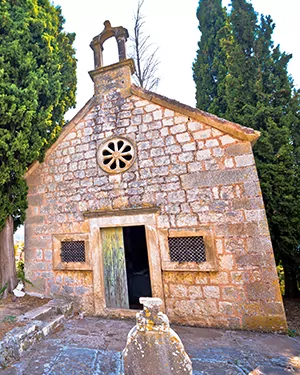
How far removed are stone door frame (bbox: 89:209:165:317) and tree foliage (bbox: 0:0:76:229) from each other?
2047 millimetres

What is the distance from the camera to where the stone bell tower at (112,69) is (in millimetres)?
5270

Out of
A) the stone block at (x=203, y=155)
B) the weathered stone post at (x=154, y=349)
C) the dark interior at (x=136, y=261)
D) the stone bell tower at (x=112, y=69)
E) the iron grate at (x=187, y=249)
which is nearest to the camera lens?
the weathered stone post at (x=154, y=349)

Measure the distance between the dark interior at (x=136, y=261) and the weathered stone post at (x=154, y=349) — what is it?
15.7 feet

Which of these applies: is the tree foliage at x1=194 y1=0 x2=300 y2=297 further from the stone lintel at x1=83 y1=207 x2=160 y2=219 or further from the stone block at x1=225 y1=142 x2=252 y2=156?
the stone lintel at x1=83 y1=207 x2=160 y2=219

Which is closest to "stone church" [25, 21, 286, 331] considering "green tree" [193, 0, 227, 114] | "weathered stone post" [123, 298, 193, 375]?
"weathered stone post" [123, 298, 193, 375]

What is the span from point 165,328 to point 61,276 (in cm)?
379

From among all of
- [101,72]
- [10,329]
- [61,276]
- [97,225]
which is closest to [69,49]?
[101,72]

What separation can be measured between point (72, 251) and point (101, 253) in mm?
794

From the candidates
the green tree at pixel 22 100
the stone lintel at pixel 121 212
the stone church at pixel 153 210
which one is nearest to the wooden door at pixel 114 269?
the stone church at pixel 153 210

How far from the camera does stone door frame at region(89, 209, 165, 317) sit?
439 cm

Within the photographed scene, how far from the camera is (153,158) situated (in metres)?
4.72

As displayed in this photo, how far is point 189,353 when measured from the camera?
10.3 feet

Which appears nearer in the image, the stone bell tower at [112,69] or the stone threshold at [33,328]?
the stone threshold at [33,328]

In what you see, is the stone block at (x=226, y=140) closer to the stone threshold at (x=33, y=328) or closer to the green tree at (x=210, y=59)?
the green tree at (x=210, y=59)
